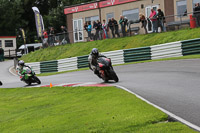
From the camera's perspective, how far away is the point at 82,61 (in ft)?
89.9

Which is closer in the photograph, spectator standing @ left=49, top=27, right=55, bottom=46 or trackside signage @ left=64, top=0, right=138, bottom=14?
spectator standing @ left=49, top=27, right=55, bottom=46

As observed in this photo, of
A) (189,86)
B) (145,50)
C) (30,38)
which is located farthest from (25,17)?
(189,86)

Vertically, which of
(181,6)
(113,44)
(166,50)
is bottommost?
(166,50)

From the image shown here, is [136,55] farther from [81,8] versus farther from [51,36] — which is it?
[81,8]

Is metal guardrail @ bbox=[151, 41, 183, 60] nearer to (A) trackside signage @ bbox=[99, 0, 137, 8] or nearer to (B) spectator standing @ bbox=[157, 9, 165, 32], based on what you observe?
(B) spectator standing @ bbox=[157, 9, 165, 32]

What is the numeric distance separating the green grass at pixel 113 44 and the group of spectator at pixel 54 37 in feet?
1.64

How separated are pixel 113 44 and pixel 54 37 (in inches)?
270

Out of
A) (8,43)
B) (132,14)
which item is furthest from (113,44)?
(8,43)

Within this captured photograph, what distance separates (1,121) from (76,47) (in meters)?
23.0

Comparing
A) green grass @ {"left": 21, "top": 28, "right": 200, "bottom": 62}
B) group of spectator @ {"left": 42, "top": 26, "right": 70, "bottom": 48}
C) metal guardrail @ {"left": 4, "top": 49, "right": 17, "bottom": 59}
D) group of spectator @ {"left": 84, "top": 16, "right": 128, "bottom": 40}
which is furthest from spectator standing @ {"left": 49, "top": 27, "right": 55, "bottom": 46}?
metal guardrail @ {"left": 4, "top": 49, "right": 17, "bottom": 59}

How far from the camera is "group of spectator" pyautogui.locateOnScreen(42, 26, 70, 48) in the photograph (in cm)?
3234

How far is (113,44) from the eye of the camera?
2852 cm

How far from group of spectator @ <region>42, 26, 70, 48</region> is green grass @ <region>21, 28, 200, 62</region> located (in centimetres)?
50

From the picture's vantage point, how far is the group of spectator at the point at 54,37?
1273 inches
